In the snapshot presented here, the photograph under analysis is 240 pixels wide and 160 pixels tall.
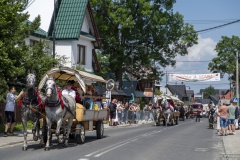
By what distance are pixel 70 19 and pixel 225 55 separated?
5148 centimetres

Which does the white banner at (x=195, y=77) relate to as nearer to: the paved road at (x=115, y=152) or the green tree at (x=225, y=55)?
the green tree at (x=225, y=55)

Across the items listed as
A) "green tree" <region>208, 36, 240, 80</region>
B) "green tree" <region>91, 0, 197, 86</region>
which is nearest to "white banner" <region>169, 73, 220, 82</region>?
"green tree" <region>91, 0, 197, 86</region>

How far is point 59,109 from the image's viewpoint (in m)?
15.5

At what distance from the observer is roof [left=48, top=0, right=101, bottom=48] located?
3856cm

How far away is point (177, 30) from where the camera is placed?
52.5 metres

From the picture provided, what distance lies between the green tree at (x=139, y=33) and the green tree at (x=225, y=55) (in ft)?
106

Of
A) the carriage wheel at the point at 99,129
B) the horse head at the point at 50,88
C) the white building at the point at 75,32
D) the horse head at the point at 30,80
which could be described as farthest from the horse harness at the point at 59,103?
the white building at the point at 75,32

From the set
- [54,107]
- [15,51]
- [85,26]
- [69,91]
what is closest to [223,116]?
[69,91]

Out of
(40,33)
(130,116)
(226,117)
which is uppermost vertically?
(40,33)

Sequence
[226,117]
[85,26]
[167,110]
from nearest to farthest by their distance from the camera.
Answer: [226,117], [167,110], [85,26]

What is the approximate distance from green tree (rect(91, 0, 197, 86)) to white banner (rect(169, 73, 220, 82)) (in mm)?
12534

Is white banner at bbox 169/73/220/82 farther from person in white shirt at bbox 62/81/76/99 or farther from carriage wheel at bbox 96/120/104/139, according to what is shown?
person in white shirt at bbox 62/81/76/99

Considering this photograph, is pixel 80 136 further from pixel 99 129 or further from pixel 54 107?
pixel 99 129

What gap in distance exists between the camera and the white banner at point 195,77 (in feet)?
215
